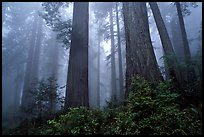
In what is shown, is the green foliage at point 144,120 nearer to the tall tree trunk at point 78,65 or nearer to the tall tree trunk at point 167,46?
the tall tree trunk at point 167,46

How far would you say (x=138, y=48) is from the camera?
7004 millimetres

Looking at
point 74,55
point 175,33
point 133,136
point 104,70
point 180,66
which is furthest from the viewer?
point 104,70

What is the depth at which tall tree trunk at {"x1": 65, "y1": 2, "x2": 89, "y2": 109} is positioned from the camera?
855 centimetres

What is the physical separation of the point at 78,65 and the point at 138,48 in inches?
115

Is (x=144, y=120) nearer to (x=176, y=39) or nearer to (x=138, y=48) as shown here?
(x=138, y=48)

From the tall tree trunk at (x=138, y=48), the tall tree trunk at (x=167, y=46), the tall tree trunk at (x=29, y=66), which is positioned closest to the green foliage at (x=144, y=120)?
the tall tree trunk at (x=138, y=48)

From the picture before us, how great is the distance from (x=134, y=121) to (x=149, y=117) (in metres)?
0.30

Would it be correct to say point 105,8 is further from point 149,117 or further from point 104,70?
point 104,70

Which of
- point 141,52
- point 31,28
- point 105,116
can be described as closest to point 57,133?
point 105,116

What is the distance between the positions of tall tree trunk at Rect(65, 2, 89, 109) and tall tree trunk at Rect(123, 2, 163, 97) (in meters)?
2.40

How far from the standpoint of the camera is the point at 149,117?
464cm

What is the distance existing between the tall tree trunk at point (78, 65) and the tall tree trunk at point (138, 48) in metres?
2.40

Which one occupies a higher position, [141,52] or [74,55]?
[74,55]

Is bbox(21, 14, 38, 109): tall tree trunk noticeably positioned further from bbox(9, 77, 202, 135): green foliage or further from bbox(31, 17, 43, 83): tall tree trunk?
bbox(9, 77, 202, 135): green foliage
